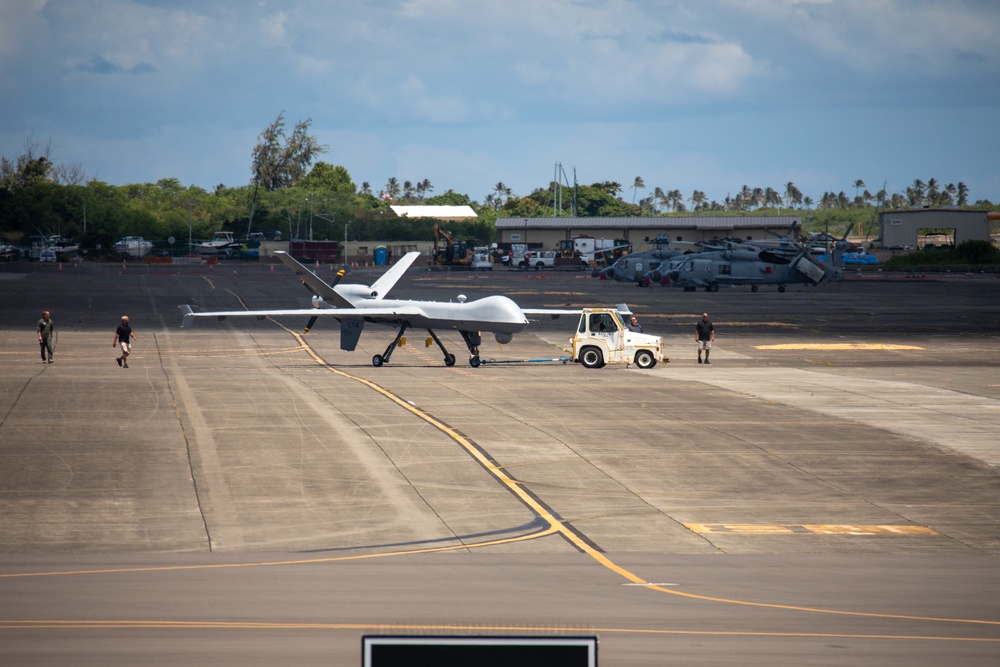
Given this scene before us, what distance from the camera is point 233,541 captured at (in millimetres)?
16656

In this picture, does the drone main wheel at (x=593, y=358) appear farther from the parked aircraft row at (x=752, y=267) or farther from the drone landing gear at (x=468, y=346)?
the parked aircraft row at (x=752, y=267)

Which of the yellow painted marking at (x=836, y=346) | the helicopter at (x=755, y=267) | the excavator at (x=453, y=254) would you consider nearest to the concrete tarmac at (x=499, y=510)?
the yellow painted marking at (x=836, y=346)

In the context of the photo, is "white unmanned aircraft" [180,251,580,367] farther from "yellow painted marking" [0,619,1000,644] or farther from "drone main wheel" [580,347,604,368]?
"yellow painted marking" [0,619,1000,644]

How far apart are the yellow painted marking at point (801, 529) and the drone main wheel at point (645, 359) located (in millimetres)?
24857

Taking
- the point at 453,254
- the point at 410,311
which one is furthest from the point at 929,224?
the point at 410,311

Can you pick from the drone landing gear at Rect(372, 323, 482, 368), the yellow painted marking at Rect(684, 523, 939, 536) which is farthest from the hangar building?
the yellow painted marking at Rect(684, 523, 939, 536)

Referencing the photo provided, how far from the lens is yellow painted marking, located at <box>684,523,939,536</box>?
17.6m

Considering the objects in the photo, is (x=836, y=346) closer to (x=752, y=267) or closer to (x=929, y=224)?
(x=752, y=267)

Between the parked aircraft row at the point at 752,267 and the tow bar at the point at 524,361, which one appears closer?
the tow bar at the point at 524,361

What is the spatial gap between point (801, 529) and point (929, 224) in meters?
162

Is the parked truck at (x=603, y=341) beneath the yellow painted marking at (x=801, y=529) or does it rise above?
above

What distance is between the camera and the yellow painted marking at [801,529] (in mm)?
17578

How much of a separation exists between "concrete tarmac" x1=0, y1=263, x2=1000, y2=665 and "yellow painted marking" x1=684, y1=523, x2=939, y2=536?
64 millimetres

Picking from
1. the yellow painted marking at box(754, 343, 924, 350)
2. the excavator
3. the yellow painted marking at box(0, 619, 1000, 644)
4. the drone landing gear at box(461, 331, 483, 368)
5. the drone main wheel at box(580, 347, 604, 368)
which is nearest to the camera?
the yellow painted marking at box(0, 619, 1000, 644)
